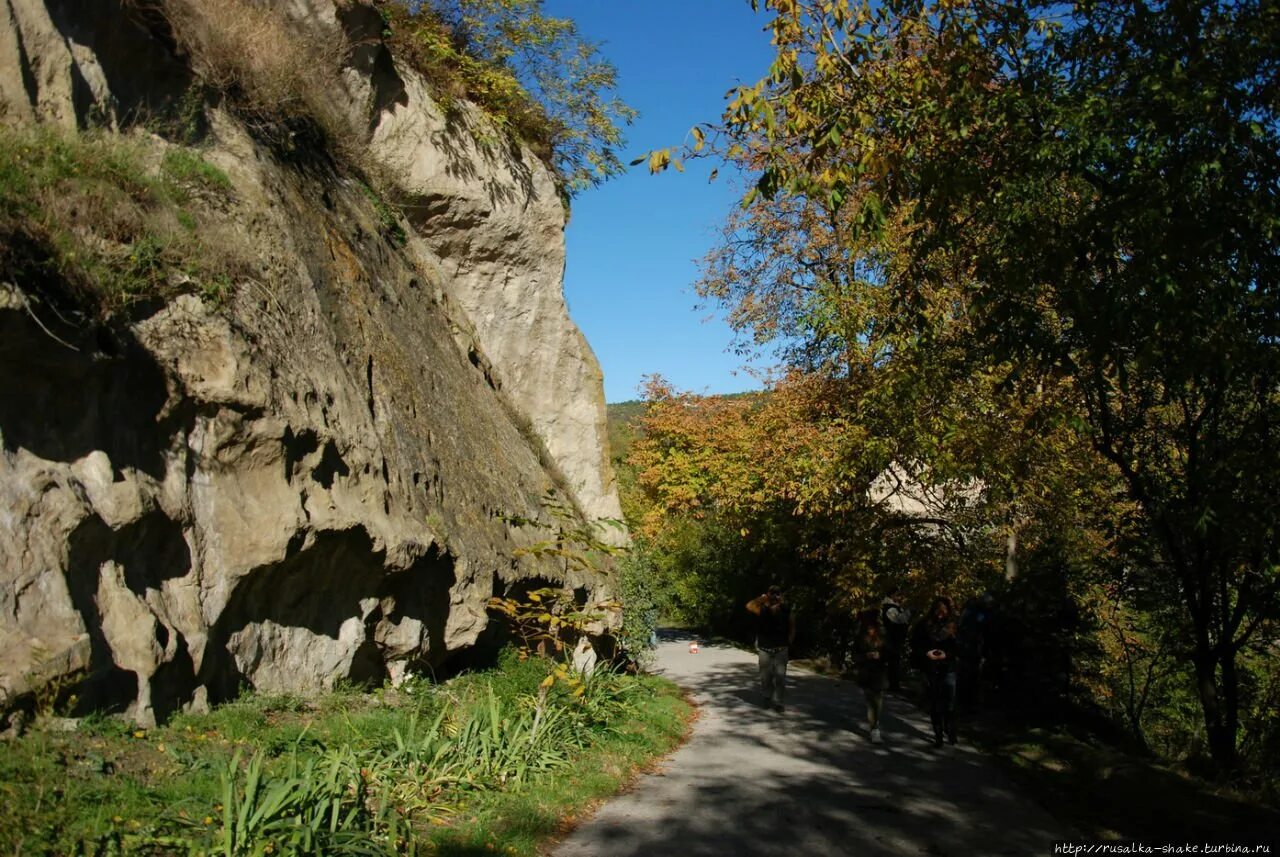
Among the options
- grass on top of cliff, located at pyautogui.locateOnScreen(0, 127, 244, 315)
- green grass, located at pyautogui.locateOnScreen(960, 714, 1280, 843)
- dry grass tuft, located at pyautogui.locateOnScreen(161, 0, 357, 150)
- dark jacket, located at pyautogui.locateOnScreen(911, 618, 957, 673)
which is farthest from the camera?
dark jacket, located at pyautogui.locateOnScreen(911, 618, 957, 673)

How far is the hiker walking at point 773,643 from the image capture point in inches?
515

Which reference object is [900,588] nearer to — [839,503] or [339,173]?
[839,503]

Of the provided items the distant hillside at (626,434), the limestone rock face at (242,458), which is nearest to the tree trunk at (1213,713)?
the limestone rock face at (242,458)

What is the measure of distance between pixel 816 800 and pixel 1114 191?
A: 5.28 m

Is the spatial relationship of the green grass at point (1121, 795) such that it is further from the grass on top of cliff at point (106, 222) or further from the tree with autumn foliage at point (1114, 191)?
the grass on top of cliff at point (106, 222)

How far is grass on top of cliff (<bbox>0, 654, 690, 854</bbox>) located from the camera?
4.71 m

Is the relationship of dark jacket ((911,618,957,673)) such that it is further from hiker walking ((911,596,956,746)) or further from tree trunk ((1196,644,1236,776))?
tree trunk ((1196,644,1236,776))

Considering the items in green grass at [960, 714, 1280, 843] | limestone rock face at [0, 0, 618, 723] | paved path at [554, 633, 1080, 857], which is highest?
limestone rock face at [0, 0, 618, 723]

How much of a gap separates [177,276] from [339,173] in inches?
212

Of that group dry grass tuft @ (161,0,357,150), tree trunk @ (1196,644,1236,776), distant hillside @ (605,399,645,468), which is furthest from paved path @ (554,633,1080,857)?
distant hillside @ (605,399,645,468)

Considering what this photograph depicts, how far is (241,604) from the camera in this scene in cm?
745

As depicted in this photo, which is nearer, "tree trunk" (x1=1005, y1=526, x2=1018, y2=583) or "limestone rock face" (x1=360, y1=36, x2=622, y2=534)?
"limestone rock face" (x1=360, y1=36, x2=622, y2=534)

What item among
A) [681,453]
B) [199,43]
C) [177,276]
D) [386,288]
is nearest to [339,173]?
[386,288]

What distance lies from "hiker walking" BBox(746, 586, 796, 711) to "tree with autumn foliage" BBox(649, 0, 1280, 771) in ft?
14.7
